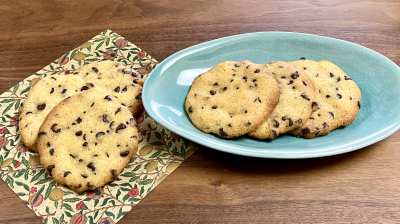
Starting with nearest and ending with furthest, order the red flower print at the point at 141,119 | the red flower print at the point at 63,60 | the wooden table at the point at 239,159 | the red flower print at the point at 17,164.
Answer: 1. the wooden table at the point at 239,159
2. the red flower print at the point at 17,164
3. the red flower print at the point at 141,119
4. the red flower print at the point at 63,60

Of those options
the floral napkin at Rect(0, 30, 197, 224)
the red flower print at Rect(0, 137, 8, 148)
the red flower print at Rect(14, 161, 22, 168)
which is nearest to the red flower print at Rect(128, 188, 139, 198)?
the floral napkin at Rect(0, 30, 197, 224)

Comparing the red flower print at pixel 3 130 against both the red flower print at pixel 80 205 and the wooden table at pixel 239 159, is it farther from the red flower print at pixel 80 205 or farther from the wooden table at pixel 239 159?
the red flower print at pixel 80 205

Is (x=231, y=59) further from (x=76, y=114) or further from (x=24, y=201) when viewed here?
(x=24, y=201)

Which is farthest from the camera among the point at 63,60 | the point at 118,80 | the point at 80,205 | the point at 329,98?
the point at 63,60

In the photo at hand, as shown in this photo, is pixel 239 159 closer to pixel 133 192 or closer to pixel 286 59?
pixel 133 192

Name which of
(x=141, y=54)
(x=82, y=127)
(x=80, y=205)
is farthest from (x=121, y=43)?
(x=80, y=205)

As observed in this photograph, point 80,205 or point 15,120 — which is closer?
point 80,205

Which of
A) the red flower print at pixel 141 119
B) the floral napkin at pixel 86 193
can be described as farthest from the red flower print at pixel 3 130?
the red flower print at pixel 141 119
